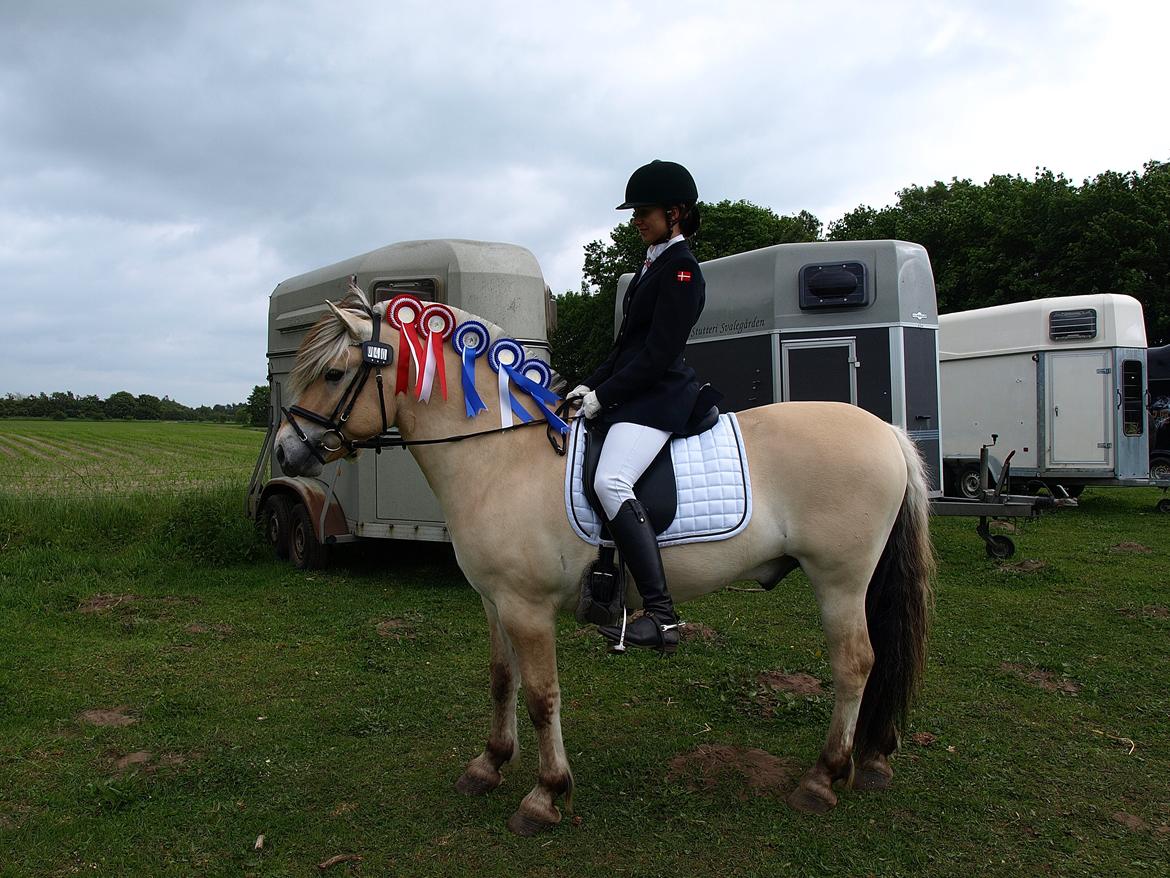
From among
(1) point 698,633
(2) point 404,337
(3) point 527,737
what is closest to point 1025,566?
(1) point 698,633

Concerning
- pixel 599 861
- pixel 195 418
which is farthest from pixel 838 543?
pixel 195 418

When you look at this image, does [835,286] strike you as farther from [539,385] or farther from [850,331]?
[539,385]

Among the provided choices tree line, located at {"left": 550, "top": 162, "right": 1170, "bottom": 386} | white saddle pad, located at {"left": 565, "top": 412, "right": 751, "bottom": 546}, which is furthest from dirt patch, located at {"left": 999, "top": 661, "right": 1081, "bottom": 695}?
tree line, located at {"left": 550, "top": 162, "right": 1170, "bottom": 386}

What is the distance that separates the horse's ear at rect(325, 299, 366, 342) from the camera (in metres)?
3.20

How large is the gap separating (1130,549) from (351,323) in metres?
9.86

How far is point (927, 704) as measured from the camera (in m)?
4.57

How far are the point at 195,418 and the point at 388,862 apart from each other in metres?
60.1

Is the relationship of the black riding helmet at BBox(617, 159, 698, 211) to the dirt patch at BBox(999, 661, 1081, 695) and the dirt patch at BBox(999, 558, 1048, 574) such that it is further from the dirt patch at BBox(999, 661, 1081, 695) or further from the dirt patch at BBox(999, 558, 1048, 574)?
the dirt patch at BBox(999, 558, 1048, 574)

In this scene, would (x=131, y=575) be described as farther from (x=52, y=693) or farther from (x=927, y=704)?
(x=927, y=704)

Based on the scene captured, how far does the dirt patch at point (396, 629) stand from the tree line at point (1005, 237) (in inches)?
519

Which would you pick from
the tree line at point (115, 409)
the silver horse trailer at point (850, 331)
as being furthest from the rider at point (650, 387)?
the tree line at point (115, 409)

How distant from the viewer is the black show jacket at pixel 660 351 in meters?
3.17

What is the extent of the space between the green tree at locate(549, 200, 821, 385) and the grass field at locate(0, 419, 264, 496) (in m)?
11.6

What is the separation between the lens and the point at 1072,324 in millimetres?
12156
